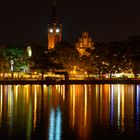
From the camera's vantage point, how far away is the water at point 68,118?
28.6 m

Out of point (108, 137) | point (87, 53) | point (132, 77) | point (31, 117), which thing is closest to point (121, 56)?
point (132, 77)

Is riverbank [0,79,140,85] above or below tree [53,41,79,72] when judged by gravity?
below

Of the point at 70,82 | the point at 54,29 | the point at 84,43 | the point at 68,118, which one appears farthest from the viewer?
the point at 54,29

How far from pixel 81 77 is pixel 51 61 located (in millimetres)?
6026

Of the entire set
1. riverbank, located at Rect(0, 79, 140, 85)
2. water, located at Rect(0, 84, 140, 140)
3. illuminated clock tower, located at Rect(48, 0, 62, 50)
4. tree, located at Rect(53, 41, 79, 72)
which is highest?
illuminated clock tower, located at Rect(48, 0, 62, 50)

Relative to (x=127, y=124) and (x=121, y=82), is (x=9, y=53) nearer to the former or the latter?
(x=121, y=82)

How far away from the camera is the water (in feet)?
93.8

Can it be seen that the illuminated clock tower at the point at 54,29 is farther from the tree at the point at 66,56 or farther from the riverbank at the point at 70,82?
the riverbank at the point at 70,82

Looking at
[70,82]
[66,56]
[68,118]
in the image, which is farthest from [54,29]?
[68,118]

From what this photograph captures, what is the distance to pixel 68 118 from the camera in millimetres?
34750

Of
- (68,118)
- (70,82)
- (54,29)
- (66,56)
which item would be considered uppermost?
(54,29)

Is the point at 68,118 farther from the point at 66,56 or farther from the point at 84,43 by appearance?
the point at 84,43

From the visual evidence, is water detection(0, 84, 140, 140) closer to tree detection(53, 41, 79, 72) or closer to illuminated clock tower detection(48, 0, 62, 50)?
tree detection(53, 41, 79, 72)

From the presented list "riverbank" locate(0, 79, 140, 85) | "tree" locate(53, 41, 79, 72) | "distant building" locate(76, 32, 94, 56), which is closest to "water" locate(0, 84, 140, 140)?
"riverbank" locate(0, 79, 140, 85)
